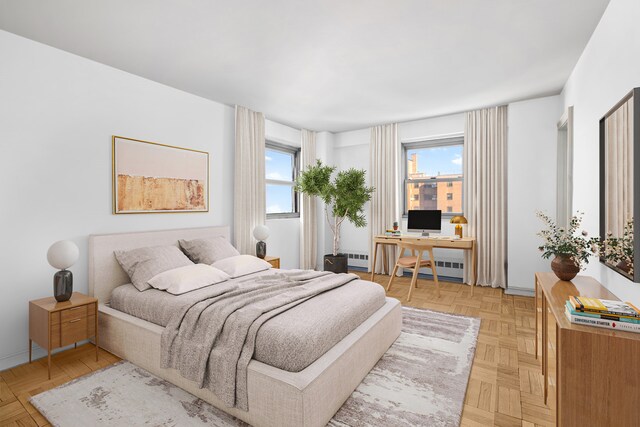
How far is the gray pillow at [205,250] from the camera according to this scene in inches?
141

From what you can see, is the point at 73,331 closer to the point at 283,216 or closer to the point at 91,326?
the point at 91,326

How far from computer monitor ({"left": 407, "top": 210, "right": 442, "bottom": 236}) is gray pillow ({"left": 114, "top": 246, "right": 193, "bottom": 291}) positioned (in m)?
3.54

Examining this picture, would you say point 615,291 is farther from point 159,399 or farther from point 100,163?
point 100,163

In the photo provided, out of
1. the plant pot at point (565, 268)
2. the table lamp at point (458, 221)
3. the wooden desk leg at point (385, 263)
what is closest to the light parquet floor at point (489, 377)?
the plant pot at point (565, 268)

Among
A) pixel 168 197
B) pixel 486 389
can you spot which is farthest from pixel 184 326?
pixel 486 389

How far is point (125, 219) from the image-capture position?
3354 mm

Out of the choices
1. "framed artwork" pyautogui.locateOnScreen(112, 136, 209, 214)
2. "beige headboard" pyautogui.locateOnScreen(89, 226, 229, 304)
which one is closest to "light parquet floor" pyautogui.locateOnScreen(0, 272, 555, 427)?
"beige headboard" pyautogui.locateOnScreen(89, 226, 229, 304)

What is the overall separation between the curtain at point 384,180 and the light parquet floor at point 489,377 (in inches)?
84.6

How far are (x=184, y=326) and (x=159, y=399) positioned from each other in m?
0.48

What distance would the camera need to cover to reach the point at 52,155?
282 centimetres

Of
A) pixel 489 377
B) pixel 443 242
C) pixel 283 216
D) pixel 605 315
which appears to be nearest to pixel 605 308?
pixel 605 315

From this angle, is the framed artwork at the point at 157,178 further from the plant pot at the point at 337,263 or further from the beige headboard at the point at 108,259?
the plant pot at the point at 337,263

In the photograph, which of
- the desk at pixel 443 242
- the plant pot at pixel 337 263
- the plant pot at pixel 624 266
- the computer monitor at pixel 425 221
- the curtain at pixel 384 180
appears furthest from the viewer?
the curtain at pixel 384 180

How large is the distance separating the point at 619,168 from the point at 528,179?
2685 millimetres
